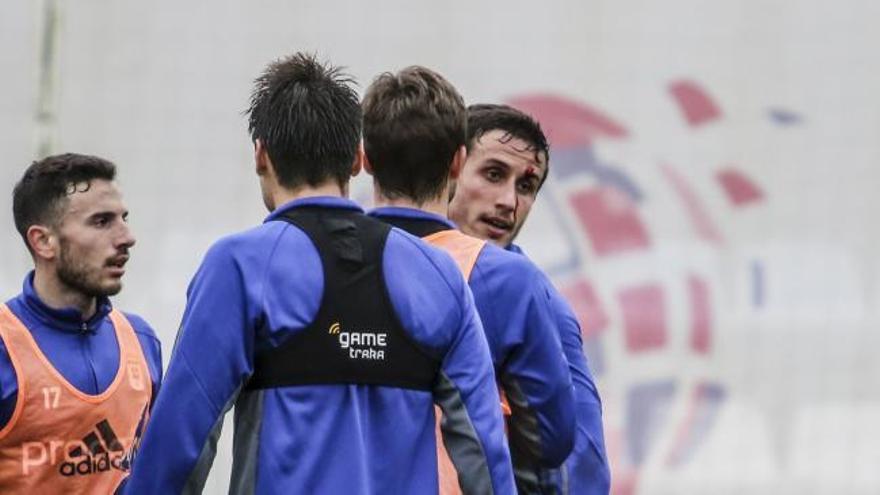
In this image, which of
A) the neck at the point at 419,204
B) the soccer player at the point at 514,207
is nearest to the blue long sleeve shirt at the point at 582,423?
the soccer player at the point at 514,207

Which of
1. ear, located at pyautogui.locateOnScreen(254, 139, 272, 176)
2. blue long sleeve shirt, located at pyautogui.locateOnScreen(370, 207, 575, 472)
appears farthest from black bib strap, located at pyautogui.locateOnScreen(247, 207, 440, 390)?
blue long sleeve shirt, located at pyautogui.locateOnScreen(370, 207, 575, 472)

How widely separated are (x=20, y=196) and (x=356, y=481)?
168cm

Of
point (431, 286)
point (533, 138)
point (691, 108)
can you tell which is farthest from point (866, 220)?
point (431, 286)

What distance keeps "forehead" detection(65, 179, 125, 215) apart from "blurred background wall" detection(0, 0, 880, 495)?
3.16 m

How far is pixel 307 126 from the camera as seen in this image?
11.7 feet

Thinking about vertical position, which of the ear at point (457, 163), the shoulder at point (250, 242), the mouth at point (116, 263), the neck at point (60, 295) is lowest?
the neck at point (60, 295)

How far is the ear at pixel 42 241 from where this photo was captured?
4727 mm

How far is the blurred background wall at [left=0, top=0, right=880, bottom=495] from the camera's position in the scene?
7.95 metres

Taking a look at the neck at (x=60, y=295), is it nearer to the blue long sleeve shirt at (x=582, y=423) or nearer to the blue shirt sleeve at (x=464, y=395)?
the blue long sleeve shirt at (x=582, y=423)

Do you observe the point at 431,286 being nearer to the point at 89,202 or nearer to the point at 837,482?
the point at 89,202

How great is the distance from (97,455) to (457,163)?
46.7 inches

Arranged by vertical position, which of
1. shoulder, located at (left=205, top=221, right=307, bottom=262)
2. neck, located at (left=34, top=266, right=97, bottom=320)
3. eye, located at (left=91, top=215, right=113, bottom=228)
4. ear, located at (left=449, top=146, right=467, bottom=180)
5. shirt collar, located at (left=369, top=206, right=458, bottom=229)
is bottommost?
neck, located at (left=34, top=266, right=97, bottom=320)

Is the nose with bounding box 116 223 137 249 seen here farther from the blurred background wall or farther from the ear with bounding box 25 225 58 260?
the blurred background wall

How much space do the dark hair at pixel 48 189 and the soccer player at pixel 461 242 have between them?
1.13 meters
